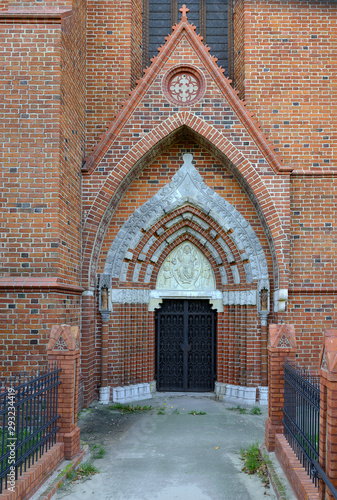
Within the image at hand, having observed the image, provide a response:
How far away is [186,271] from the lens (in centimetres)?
960

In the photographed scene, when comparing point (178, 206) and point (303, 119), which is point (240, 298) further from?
point (303, 119)

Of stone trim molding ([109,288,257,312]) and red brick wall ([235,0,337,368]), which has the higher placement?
red brick wall ([235,0,337,368])

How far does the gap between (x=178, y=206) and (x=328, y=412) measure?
241 inches

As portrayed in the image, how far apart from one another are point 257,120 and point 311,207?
2057 mm

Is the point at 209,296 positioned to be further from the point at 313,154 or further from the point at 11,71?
the point at 11,71

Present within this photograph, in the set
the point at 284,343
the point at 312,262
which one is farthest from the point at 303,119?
the point at 284,343

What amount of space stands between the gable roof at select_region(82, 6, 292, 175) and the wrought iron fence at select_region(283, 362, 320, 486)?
4602mm

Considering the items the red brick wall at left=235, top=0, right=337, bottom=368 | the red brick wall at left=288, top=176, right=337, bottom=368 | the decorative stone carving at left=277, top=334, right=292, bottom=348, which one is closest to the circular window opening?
the red brick wall at left=235, top=0, right=337, bottom=368

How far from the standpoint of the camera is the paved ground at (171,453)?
488 cm

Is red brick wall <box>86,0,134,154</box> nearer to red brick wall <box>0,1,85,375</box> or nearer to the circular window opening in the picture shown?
the circular window opening

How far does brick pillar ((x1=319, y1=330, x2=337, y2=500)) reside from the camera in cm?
347

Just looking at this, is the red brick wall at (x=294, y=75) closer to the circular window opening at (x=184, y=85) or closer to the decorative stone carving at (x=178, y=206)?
the circular window opening at (x=184, y=85)

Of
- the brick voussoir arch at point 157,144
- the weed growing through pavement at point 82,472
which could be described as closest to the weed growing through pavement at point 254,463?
the weed growing through pavement at point 82,472

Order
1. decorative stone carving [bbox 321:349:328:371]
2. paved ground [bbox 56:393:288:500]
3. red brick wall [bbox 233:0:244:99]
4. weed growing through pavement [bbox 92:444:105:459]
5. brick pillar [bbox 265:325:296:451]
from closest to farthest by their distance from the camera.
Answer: decorative stone carving [bbox 321:349:328:371] → paved ground [bbox 56:393:288:500] → brick pillar [bbox 265:325:296:451] → weed growing through pavement [bbox 92:444:105:459] → red brick wall [bbox 233:0:244:99]
